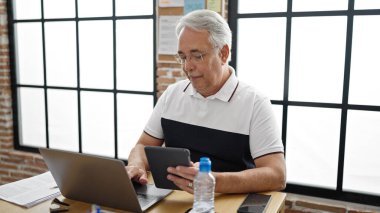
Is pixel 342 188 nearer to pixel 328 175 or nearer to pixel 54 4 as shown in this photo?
pixel 328 175

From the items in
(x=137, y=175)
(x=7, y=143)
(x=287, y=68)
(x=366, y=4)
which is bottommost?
(x=7, y=143)

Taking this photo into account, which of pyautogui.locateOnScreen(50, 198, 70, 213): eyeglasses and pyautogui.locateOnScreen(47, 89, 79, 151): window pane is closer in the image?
pyautogui.locateOnScreen(50, 198, 70, 213): eyeglasses

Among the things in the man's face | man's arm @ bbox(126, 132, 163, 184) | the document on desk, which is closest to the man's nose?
the man's face

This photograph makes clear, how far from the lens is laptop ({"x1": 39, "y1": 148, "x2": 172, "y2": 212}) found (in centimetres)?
115

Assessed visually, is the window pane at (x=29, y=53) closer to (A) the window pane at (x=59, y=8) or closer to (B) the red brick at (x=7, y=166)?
(A) the window pane at (x=59, y=8)

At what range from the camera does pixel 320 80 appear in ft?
7.42

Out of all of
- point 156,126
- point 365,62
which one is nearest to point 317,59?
point 365,62

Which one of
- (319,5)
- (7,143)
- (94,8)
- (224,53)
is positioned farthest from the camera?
(7,143)

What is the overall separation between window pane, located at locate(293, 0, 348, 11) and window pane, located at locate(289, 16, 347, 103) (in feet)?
0.19

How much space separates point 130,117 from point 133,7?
843 mm

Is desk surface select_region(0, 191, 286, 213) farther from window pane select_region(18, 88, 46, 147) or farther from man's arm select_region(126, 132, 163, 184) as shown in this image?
window pane select_region(18, 88, 46, 147)

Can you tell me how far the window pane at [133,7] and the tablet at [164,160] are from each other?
1646mm

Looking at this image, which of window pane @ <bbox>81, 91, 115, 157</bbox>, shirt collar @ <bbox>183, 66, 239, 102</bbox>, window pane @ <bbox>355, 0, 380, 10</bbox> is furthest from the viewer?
window pane @ <bbox>81, 91, 115, 157</bbox>

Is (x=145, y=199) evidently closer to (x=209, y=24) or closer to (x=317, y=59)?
(x=209, y=24)
